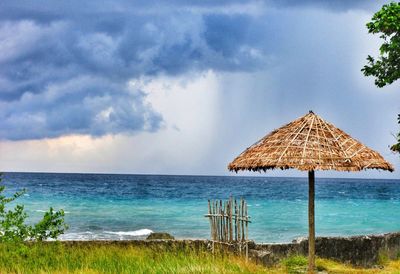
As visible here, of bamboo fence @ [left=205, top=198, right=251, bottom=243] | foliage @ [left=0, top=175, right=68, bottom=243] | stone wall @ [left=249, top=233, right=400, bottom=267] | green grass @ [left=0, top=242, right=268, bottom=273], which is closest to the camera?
green grass @ [left=0, top=242, right=268, bottom=273]

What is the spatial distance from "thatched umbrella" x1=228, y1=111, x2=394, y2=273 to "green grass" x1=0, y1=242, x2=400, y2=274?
1.63 metres

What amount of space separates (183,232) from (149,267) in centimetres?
2020

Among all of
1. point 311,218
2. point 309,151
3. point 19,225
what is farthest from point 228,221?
point 19,225

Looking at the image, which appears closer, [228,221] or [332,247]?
[228,221]

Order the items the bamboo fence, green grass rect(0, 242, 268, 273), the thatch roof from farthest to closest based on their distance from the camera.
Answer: the bamboo fence → the thatch roof → green grass rect(0, 242, 268, 273)

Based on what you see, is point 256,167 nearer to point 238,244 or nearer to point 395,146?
point 238,244

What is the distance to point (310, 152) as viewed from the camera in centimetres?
1014

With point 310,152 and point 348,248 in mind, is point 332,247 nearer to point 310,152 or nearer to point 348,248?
point 348,248

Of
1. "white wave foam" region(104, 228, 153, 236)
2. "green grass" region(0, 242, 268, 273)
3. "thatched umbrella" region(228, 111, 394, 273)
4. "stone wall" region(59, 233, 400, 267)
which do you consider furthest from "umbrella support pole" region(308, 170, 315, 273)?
"white wave foam" region(104, 228, 153, 236)

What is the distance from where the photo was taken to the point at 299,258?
12.4m

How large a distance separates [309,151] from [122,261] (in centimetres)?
388

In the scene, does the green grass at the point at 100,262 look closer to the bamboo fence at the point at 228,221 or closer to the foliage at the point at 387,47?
the bamboo fence at the point at 228,221

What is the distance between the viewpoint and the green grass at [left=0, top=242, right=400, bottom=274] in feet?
30.5

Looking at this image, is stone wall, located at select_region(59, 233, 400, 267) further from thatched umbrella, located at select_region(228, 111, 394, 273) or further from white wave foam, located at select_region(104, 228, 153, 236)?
white wave foam, located at select_region(104, 228, 153, 236)
